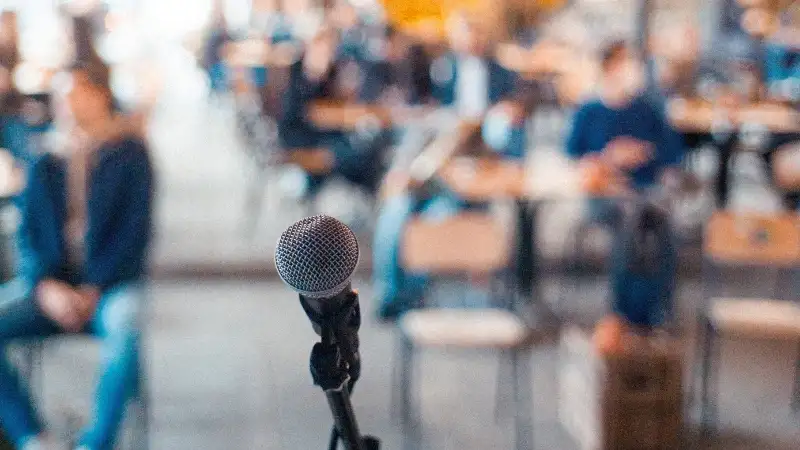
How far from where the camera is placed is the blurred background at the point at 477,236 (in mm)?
3256

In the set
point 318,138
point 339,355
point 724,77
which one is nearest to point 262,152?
point 318,138

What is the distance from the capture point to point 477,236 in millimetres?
3266

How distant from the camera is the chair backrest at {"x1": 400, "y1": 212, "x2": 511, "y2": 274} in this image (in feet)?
10.6

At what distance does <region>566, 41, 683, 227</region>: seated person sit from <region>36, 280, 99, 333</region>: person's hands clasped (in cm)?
237

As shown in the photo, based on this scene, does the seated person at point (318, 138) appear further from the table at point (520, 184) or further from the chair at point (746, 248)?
the chair at point (746, 248)

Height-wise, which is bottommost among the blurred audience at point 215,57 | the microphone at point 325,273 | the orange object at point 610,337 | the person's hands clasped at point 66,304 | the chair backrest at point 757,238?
the orange object at point 610,337

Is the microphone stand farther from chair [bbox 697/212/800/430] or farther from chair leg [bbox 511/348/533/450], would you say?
chair [bbox 697/212/800/430]

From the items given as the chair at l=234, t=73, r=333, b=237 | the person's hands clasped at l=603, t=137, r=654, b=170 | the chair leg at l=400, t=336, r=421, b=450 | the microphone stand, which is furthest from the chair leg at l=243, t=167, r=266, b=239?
the microphone stand

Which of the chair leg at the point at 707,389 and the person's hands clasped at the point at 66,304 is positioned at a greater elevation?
the person's hands clasped at the point at 66,304

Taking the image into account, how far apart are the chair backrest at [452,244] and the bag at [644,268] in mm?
1147

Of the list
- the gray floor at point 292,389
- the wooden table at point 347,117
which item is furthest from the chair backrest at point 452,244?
the wooden table at point 347,117

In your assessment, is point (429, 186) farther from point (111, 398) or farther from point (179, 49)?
point (179, 49)

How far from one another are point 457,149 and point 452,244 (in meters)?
0.97

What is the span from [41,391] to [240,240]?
2186 mm
